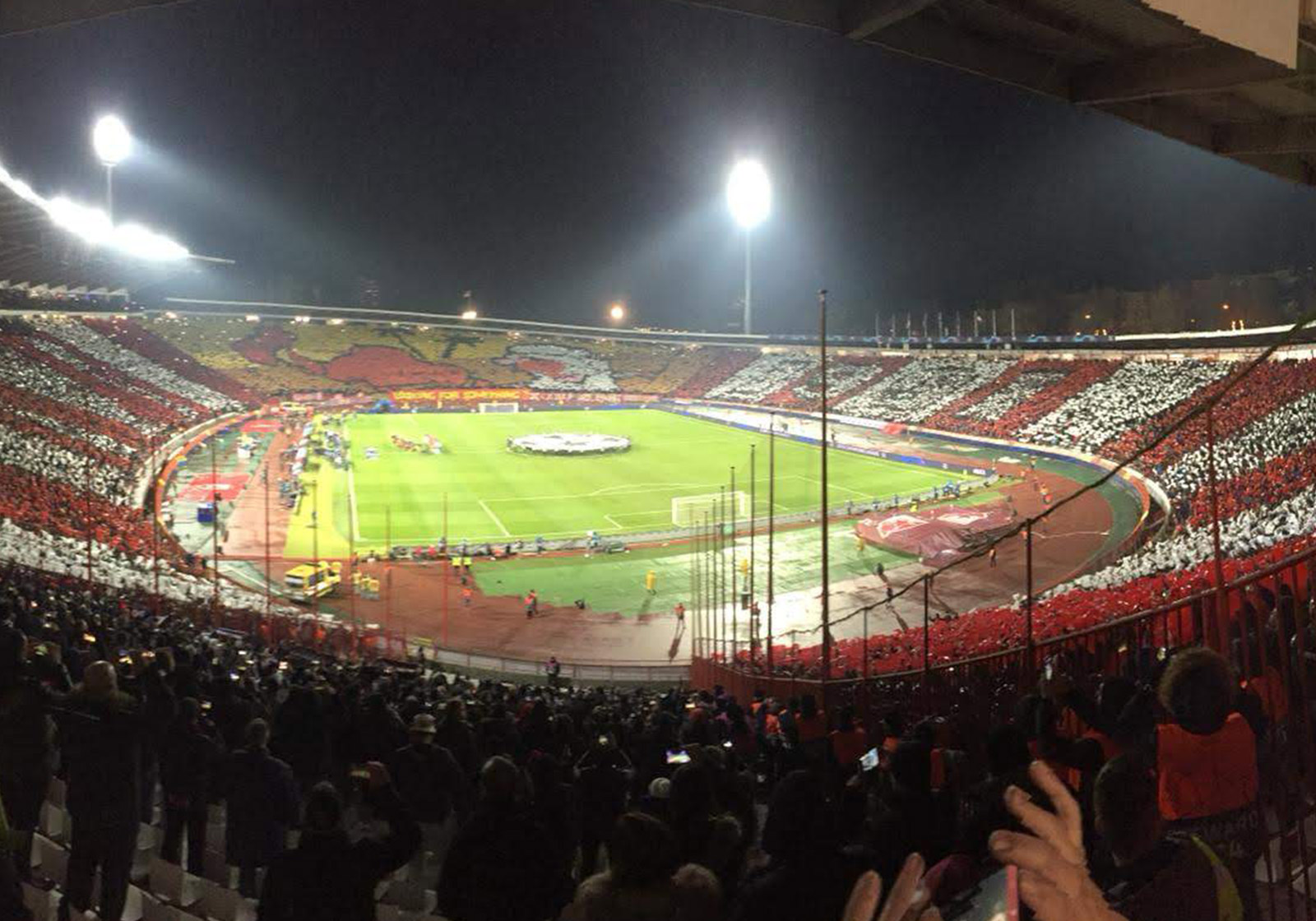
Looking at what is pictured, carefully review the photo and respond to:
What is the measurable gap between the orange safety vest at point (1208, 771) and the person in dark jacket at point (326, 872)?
2.92m

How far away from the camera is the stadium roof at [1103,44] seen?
17.3 ft

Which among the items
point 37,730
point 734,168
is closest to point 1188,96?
point 37,730

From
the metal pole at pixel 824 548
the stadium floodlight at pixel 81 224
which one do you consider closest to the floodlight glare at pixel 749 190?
the stadium floodlight at pixel 81 224

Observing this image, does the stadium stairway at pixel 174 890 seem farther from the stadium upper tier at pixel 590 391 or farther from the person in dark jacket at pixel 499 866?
the stadium upper tier at pixel 590 391

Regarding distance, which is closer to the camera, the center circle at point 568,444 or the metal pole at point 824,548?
the metal pole at point 824,548

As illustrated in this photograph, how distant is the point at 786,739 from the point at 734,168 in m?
96.2

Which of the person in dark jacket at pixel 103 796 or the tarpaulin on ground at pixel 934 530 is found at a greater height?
the tarpaulin on ground at pixel 934 530

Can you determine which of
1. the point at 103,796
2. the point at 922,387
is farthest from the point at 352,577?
the point at 922,387

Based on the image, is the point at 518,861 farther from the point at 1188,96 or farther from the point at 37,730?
the point at 1188,96

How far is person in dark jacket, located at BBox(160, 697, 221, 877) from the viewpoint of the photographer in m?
5.87

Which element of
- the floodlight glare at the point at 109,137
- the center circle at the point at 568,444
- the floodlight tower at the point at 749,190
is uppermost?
the floodlight tower at the point at 749,190

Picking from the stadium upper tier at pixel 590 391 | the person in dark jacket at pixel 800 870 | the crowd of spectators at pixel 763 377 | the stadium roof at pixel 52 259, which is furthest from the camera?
the crowd of spectators at pixel 763 377

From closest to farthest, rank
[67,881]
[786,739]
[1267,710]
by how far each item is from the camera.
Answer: [1267,710] < [67,881] < [786,739]

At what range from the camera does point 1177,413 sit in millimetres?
48625
